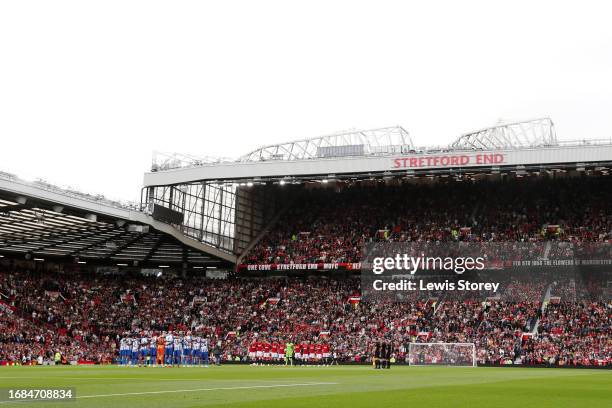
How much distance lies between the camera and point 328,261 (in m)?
59.7

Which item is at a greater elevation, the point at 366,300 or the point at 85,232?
the point at 85,232

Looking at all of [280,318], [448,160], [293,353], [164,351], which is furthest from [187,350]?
[448,160]

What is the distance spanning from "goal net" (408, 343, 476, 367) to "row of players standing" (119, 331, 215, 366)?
41.3 ft

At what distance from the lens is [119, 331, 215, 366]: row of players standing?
1663 inches

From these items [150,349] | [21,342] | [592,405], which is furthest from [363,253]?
[592,405]

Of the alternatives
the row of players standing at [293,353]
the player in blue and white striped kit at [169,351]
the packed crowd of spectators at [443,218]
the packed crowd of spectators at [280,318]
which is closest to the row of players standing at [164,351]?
the player in blue and white striped kit at [169,351]

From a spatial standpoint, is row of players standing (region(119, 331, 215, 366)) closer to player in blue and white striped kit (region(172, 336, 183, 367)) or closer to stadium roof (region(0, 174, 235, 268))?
player in blue and white striped kit (region(172, 336, 183, 367))

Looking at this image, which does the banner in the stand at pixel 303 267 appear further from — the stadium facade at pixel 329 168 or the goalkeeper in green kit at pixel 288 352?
the goalkeeper in green kit at pixel 288 352

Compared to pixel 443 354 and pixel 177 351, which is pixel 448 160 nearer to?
pixel 443 354

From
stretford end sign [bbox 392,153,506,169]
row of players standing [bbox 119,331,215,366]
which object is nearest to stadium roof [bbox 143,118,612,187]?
stretford end sign [bbox 392,153,506,169]

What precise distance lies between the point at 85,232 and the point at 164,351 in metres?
16.4

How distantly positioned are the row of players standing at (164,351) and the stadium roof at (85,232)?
987cm

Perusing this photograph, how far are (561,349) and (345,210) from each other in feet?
77.5

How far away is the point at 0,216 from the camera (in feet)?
158
